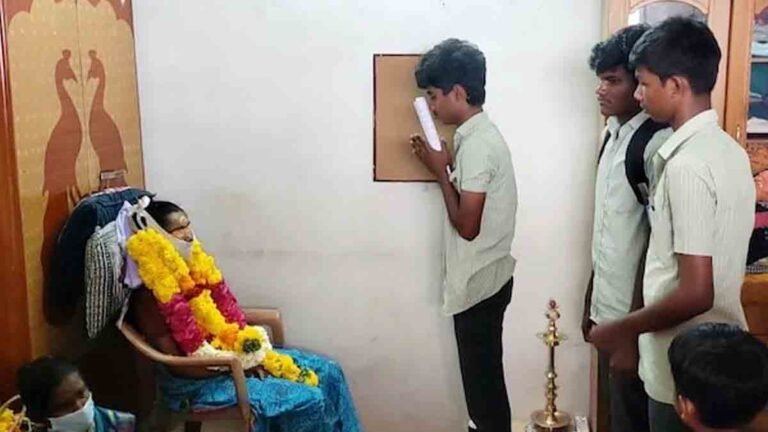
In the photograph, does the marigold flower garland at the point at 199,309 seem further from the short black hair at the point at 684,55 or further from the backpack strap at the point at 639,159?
the short black hair at the point at 684,55

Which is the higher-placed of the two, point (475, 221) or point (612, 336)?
point (475, 221)

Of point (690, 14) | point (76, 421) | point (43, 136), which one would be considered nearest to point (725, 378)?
point (690, 14)

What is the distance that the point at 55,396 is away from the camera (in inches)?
84.2

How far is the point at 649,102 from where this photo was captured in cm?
179

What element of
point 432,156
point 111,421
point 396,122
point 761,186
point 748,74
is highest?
point 748,74

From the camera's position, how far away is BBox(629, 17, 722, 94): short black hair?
5.64 feet

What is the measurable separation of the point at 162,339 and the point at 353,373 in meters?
0.87

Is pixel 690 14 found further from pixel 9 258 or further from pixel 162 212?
pixel 9 258

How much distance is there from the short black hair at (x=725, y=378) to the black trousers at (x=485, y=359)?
111 centimetres

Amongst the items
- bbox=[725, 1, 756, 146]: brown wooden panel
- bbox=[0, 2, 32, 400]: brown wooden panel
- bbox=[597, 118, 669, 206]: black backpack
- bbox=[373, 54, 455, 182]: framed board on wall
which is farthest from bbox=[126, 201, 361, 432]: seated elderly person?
bbox=[725, 1, 756, 146]: brown wooden panel

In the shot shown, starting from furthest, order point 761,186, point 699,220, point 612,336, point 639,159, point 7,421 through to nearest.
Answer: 1. point 761,186
2. point 639,159
3. point 7,421
4. point 612,336
5. point 699,220

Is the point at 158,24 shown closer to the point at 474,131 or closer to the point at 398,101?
the point at 398,101

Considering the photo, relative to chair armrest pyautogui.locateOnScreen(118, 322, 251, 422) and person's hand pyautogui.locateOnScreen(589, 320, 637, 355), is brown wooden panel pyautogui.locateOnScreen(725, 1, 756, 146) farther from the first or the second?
chair armrest pyautogui.locateOnScreen(118, 322, 251, 422)

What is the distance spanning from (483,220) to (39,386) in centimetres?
133
